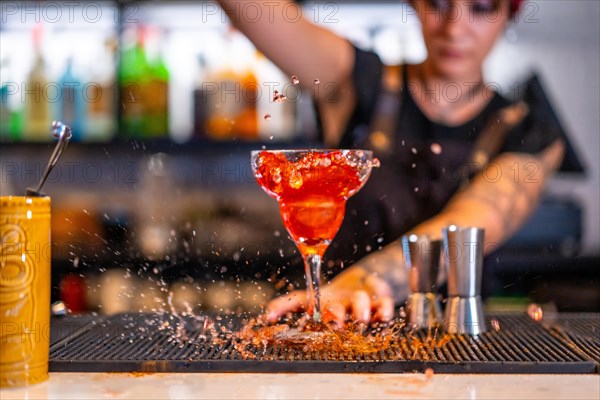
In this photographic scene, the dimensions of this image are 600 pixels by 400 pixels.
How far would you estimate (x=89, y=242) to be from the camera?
3350 millimetres

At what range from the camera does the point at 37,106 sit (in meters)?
3.24

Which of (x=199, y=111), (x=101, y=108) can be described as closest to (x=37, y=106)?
(x=101, y=108)

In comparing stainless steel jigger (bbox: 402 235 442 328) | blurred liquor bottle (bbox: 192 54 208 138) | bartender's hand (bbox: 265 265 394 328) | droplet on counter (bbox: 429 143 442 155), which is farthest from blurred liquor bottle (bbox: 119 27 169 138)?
stainless steel jigger (bbox: 402 235 442 328)

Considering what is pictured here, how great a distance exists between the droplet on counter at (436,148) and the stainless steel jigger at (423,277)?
4.18ft

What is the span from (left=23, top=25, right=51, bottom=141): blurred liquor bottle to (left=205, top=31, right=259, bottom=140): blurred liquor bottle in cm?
66

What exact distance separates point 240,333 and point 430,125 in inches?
59.4

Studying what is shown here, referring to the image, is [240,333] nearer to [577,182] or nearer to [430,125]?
[430,125]

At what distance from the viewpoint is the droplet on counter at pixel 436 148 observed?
106 inches

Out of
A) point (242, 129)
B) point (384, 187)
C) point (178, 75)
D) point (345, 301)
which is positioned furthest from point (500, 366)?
point (178, 75)

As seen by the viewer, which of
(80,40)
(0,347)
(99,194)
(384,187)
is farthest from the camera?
(99,194)

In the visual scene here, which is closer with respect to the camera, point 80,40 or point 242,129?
point 242,129

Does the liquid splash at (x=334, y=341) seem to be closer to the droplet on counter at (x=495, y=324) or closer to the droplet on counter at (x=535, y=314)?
the droplet on counter at (x=495, y=324)

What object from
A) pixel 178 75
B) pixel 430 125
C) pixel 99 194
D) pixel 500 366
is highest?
Result: pixel 178 75

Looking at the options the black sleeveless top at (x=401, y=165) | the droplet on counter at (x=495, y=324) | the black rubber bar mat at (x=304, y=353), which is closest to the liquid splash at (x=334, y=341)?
the black rubber bar mat at (x=304, y=353)
